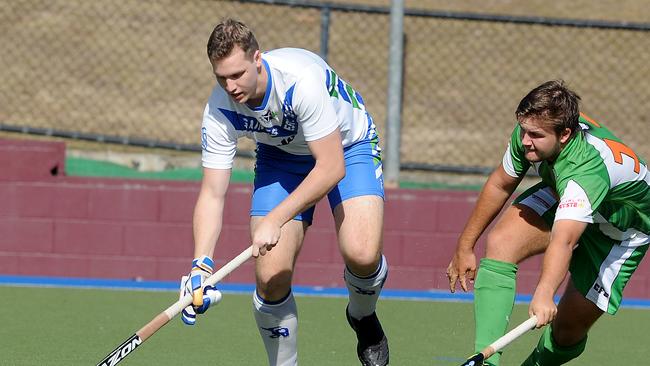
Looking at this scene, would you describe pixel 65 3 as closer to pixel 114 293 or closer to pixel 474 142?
pixel 474 142

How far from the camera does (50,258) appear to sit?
324 inches

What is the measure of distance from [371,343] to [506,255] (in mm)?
1045

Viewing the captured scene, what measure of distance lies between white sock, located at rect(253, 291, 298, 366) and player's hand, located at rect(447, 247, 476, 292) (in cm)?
72

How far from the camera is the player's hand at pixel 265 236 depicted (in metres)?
4.55

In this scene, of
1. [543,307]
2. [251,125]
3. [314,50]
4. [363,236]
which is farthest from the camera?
[314,50]

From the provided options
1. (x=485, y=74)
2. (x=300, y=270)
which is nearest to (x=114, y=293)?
(x=300, y=270)

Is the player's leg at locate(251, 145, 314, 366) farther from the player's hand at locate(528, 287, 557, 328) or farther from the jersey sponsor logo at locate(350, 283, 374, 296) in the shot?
the player's hand at locate(528, 287, 557, 328)

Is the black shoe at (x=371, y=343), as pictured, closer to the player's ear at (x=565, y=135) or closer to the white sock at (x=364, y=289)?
the white sock at (x=364, y=289)

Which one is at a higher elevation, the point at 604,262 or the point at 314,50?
the point at 314,50

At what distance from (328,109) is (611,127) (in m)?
7.97

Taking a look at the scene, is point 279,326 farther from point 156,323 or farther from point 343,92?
point 343,92

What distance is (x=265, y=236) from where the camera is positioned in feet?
14.9

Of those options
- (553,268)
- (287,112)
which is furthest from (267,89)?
(553,268)

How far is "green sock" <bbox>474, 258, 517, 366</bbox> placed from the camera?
4578 mm
